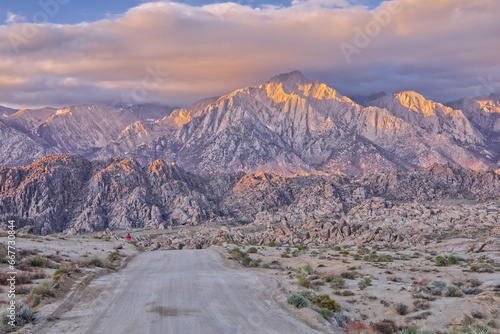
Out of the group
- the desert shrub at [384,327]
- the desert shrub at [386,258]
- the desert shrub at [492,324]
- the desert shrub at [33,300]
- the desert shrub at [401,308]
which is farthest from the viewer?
the desert shrub at [386,258]

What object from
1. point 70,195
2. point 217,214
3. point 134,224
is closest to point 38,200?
point 70,195

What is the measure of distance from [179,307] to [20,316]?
5780mm

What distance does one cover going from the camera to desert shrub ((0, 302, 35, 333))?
13.2m

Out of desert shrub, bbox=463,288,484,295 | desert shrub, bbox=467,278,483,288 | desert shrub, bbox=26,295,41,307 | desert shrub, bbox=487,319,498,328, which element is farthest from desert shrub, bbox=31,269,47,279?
desert shrub, bbox=467,278,483,288

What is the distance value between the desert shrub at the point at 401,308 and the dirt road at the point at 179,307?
16.5 ft

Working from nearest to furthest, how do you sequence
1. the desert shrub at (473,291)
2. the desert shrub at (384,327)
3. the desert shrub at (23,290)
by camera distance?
the desert shrub at (384,327) < the desert shrub at (23,290) < the desert shrub at (473,291)

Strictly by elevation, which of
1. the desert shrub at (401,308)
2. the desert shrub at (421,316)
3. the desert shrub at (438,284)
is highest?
the desert shrub at (421,316)

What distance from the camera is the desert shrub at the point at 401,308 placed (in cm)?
1666

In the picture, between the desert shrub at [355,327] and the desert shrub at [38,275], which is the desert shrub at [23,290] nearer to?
the desert shrub at [38,275]

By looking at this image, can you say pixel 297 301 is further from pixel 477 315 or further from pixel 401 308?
pixel 477 315

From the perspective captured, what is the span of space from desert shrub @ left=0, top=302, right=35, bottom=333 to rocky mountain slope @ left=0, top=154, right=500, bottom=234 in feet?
346

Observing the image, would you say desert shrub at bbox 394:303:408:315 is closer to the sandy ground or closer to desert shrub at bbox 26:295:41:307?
the sandy ground

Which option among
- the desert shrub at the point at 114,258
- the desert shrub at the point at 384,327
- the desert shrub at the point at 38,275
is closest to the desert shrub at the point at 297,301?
the desert shrub at the point at 384,327

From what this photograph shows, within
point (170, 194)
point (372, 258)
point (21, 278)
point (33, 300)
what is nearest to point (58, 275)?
point (21, 278)
